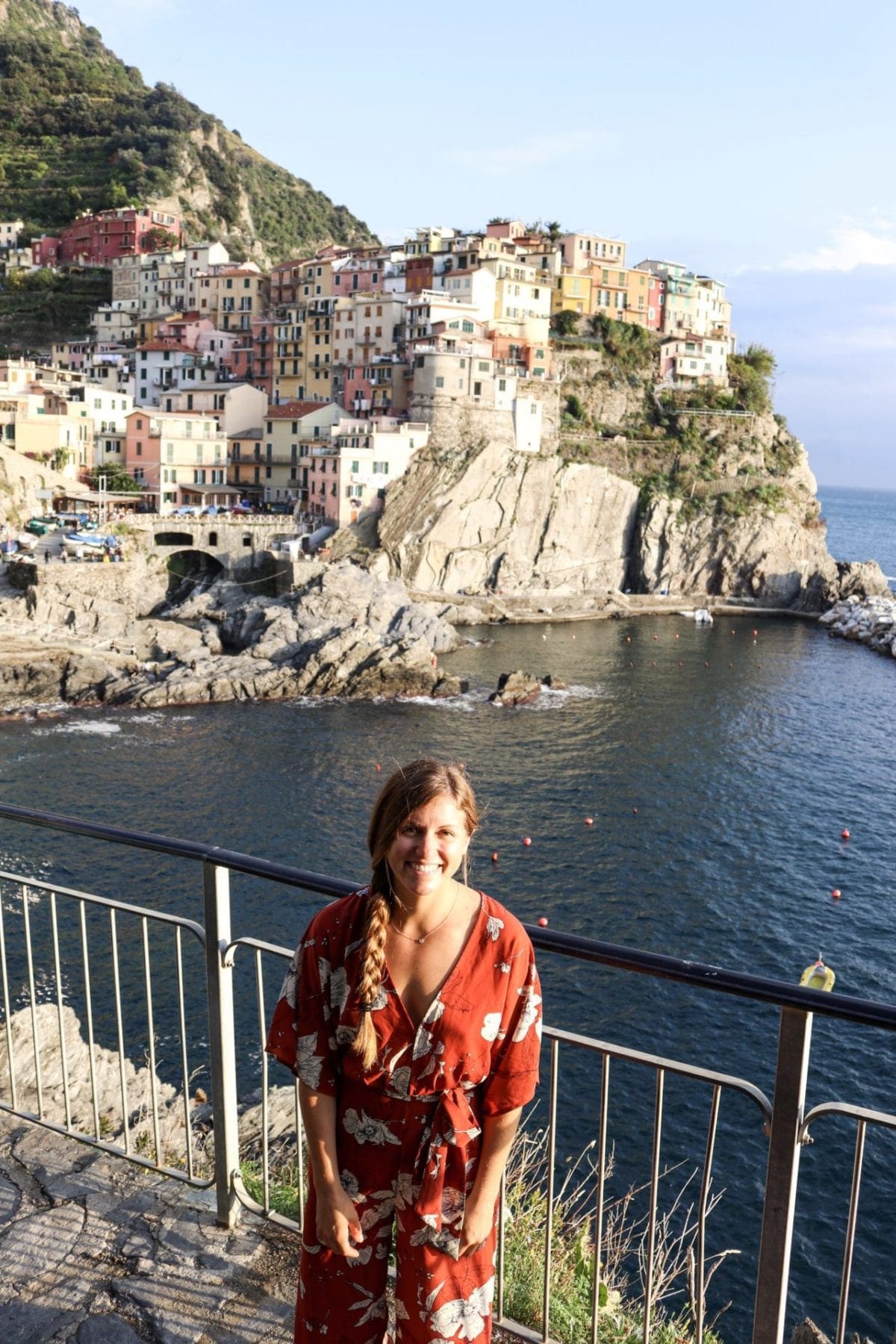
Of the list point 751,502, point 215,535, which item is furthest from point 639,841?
point 751,502

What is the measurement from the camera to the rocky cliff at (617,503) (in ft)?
198

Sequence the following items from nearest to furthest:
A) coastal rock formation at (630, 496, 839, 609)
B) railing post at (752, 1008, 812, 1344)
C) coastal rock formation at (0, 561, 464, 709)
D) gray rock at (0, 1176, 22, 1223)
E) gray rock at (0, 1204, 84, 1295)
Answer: railing post at (752, 1008, 812, 1344)
gray rock at (0, 1204, 84, 1295)
gray rock at (0, 1176, 22, 1223)
coastal rock formation at (0, 561, 464, 709)
coastal rock formation at (630, 496, 839, 609)

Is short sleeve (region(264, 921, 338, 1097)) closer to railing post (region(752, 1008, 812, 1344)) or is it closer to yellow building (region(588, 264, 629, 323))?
railing post (region(752, 1008, 812, 1344))

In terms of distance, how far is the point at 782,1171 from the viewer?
2.81m

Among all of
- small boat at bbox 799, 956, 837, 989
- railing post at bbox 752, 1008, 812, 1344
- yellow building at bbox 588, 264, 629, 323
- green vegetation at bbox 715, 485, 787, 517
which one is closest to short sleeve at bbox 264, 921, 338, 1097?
railing post at bbox 752, 1008, 812, 1344

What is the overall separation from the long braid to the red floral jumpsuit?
1.3 inches

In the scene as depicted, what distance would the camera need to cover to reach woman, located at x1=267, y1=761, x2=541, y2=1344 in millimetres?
2602

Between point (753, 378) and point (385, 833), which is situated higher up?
point (753, 378)

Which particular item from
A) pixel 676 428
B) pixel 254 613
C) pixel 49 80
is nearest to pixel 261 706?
pixel 254 613

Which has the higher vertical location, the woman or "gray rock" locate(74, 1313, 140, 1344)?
the woman

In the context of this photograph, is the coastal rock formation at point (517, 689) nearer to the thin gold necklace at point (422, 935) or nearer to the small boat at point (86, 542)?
the small boat at point (86, 542)

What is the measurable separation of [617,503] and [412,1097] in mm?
65673

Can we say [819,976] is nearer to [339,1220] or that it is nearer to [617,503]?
[339,1220]

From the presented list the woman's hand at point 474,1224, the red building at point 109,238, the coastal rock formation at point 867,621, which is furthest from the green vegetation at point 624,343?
the woman's hand at point 474,1224
